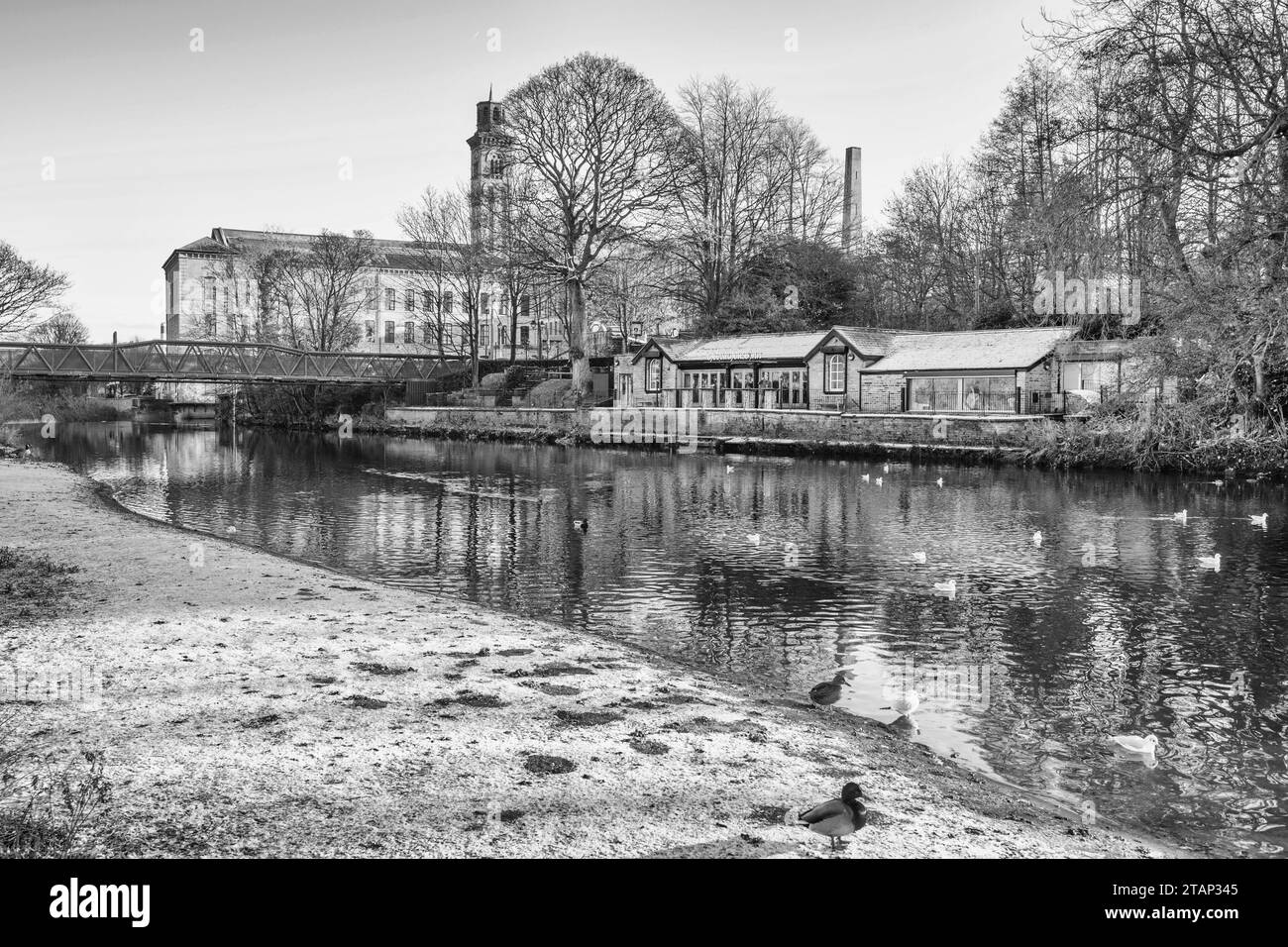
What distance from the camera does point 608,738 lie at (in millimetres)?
8484

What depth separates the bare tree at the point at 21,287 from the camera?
178 ft

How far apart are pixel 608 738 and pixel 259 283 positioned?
78.3 meters

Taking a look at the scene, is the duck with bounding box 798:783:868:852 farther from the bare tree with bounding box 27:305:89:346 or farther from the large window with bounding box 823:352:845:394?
the bare tree with bounding box 27:305:89:346

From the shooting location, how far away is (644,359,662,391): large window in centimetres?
6384

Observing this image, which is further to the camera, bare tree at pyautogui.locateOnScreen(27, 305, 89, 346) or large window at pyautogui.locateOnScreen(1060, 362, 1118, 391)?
bare tree at pyautogui.locateOnScreen(27, 305, 89, 346)

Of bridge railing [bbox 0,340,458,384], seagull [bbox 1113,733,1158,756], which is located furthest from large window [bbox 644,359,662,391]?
seagull [bbox 1113,733,1158,756]

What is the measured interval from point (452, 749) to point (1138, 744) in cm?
623

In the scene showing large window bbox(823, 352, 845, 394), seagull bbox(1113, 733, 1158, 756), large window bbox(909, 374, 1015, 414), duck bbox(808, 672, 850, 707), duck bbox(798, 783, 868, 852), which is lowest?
seagull bbox(1113, 733, 1158, 756)

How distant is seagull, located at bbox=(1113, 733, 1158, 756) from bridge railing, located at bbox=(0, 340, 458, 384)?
56185 millimetres

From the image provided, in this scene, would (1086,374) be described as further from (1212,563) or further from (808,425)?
(1212,563)

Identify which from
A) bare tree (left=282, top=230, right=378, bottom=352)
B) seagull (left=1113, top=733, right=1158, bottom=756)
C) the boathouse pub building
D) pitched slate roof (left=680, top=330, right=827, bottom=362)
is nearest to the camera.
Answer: seagull (left=1113, top=733, right=1158, bottom=756)

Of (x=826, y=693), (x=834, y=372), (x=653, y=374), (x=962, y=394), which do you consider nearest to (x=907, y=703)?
(x=826, y=693)
